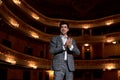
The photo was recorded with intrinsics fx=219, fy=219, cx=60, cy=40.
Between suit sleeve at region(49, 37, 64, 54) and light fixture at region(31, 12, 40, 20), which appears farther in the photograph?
light fixture at region(31, 12, 40, 20)

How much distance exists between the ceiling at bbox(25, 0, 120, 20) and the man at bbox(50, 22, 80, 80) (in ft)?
92.2

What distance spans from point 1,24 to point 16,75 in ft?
24.2

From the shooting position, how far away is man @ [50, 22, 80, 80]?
3859 mm

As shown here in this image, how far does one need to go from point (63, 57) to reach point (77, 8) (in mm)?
30495

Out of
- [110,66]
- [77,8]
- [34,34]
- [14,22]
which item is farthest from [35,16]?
[110,66]

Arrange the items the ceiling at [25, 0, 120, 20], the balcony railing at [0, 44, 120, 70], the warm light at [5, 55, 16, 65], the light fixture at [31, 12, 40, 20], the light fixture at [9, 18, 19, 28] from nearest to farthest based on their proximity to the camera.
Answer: the warm light at [5, 55, 16, 65]
the balcony railing at [0, 44, 120, 70]
the light fixture at [9, 18, 19, 28]
the light fixture at [31, 12, 40, 20]
the ceiling at [25, 0, 120, 20]

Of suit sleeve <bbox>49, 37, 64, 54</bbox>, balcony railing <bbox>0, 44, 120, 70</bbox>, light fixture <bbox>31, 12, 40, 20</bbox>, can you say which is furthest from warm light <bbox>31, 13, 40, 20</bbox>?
suit sleeve <bbox>49, 37, 64, 54</bbox>

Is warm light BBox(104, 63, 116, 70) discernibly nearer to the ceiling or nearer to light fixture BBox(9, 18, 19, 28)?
the ceiling

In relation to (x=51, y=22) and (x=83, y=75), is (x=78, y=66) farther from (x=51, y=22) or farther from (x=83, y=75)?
(x=51, y=22)

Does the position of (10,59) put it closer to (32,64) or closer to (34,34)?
(32,64)

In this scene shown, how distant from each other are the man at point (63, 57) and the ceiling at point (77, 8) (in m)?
28.1

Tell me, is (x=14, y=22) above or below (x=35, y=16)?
below

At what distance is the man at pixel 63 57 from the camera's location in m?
3.86

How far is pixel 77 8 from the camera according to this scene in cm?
3391
